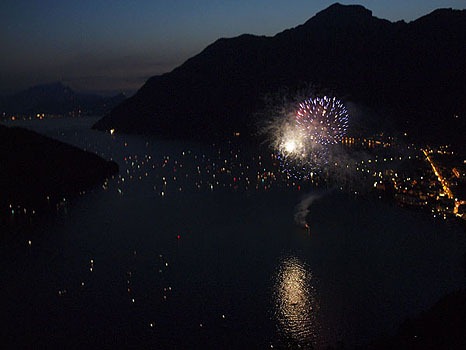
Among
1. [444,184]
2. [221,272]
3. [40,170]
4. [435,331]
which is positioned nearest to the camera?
[435,331]

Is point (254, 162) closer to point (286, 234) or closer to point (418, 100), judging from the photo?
point (286, 234)

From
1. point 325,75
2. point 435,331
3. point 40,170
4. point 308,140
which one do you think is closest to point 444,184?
point 308,140

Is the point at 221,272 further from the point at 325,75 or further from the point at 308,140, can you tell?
the point at 325,75

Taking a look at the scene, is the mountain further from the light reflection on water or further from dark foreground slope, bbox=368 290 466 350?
dark foreground slope, bbox=368 290 466 350

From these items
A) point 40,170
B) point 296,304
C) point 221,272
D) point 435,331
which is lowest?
point 296,304

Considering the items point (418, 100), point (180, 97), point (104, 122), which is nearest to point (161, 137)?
point (180, 97)
